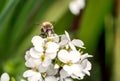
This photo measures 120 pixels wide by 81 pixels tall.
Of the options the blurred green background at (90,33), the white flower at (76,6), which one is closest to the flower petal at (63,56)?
the blurred green background at (90,33)

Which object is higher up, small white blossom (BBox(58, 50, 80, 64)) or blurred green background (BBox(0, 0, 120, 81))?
blurred green background (BBox(0, 0, 120, 81))

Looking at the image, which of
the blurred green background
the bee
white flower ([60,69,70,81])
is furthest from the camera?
the blurred green background

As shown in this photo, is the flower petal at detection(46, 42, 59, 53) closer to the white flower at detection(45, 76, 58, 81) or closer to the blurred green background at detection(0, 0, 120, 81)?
the white flower at detection(45, 76, 58, 81)

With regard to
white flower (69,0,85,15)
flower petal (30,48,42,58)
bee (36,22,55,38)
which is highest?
white flower (69,0,85,15)

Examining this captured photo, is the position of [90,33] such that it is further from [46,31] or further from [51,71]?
[51,71]

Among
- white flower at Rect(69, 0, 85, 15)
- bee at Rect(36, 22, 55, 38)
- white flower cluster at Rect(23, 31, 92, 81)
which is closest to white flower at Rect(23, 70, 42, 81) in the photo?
white flower cluster at Rect(23, 31, 92, 81)

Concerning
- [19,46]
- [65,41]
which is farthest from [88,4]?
[65,41]

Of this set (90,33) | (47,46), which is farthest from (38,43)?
(90,33)

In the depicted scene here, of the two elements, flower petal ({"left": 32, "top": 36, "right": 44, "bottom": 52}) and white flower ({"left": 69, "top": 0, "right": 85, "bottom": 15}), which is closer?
flower petal ({"left": 32, "top": 36, "right": 44, "bottom": 52})
